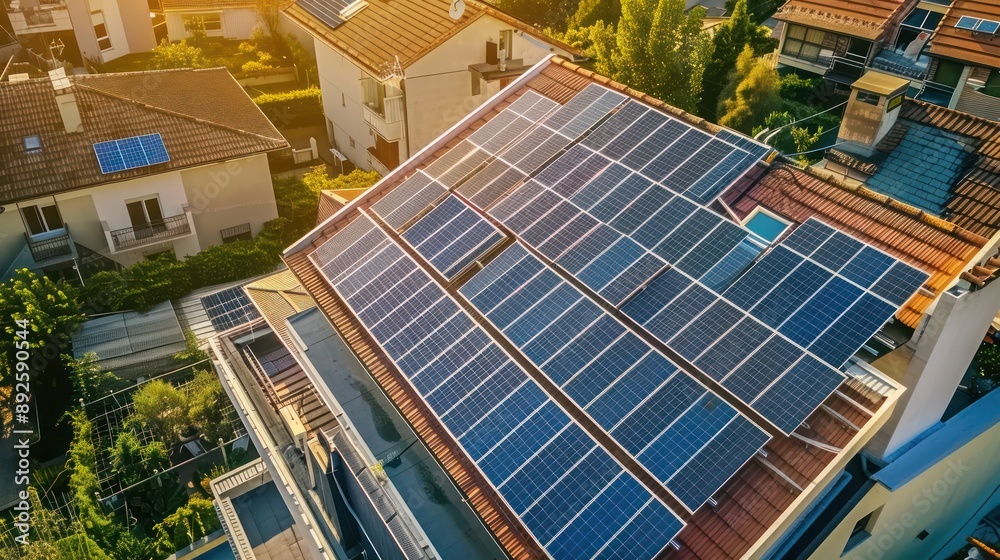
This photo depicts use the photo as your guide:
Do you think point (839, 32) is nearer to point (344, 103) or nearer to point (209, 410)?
point (344, 103)

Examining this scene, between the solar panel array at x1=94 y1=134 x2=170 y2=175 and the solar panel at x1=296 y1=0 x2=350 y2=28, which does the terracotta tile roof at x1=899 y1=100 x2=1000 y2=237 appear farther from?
the solar panel at x1=296 y1=0 x2=350 y2=28

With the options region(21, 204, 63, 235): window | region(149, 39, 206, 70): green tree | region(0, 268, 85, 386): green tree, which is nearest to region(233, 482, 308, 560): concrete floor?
region(0, 268, 85, 386): green tree

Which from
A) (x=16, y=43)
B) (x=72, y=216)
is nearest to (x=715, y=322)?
(x=72, y=216)

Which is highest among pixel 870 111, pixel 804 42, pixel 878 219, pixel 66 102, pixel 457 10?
pixel 878 219

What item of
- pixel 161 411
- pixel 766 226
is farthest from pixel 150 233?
pixel 766 226

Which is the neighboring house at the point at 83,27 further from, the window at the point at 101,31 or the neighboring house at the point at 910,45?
the neighboring house at the point at 910,45

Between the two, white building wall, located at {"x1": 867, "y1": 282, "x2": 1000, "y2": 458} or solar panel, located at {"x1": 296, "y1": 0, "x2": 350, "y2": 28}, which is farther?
solar panel, located at {"x1": 296, "y1": 0, "x2": 350, "y2": 28}
